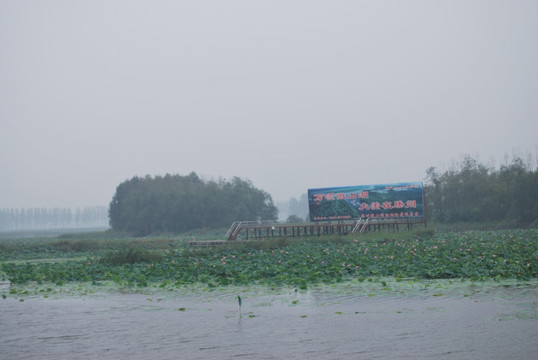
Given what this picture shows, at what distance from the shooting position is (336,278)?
54.7 feet

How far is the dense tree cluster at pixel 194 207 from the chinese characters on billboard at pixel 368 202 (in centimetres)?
3952

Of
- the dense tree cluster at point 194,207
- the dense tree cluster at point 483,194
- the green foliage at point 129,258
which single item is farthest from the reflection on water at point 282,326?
the dense tree cluster at point 194,207

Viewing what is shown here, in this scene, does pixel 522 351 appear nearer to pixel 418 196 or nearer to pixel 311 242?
pixel 311 242

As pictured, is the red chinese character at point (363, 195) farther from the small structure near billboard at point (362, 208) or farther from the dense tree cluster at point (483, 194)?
the dense tree cluster at point (483, 194)

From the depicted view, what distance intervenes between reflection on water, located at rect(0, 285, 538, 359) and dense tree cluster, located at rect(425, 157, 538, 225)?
4770 cm

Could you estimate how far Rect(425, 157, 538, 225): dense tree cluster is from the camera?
5681 cm

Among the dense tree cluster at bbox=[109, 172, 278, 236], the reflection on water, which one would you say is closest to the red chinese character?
the reflection on water

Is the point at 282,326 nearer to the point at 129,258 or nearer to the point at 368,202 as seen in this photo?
the point at 129,258

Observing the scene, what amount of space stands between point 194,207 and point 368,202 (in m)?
48.2

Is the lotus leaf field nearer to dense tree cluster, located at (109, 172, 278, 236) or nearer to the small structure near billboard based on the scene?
the small structure near billboard

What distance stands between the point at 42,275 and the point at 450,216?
53.5 meters

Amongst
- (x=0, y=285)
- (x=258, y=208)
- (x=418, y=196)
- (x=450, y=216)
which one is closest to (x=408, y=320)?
(x=0, y=285)

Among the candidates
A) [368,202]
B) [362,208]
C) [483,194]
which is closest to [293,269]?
[368,202]

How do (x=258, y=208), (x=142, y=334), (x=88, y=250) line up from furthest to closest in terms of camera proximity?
(x=258, y=208) → (x=88, y=250) → (x=142, y=334)
